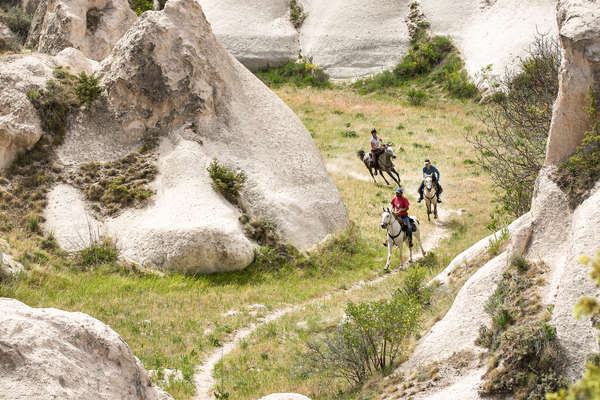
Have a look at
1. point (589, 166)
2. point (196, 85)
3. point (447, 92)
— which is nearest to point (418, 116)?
point (447, 92)

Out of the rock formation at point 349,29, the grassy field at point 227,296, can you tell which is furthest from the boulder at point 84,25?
the rock formation at point 349,29

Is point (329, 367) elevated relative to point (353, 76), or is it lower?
lower

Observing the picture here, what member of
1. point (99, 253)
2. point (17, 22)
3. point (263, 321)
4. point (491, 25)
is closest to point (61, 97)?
point (99, 253)

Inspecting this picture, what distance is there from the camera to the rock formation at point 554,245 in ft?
29.6

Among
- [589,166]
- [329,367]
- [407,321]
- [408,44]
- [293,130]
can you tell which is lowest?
[329,367]

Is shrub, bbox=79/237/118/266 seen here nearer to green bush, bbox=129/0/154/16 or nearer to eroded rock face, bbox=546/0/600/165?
eroded rock face, bbox=546/0/600/165

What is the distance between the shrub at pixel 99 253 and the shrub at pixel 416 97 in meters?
34.4

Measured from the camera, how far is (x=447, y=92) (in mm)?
49062

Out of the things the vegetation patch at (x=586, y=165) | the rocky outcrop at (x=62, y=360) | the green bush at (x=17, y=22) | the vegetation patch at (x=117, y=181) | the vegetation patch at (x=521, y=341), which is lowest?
the vegetation patch at (x=117, y=181)

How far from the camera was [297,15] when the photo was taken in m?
61.3

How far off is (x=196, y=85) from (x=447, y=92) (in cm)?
3195

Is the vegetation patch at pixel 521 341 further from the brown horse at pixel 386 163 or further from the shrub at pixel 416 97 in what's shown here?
the shrub at pixel 416 97

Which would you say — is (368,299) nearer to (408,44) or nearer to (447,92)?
(447,92)

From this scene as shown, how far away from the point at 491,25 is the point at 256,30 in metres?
23.6
